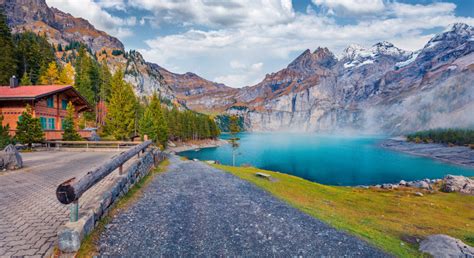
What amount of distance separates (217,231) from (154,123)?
54113mm

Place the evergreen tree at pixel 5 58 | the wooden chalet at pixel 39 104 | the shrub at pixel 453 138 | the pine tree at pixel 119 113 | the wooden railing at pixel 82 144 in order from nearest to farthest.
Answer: the wooden railing at pixel 82 144, the wooden chalet at pixel 39 104, the pine tree at pixel 119 113, the evergreen tree at pixel 5 58, the shrub at pixel 453 138

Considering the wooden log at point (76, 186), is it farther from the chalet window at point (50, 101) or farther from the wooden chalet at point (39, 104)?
the chalet window at point (50, 101)

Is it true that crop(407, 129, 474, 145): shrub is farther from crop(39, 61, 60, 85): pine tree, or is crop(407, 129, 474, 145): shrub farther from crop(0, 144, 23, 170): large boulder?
crop(39, 61, 60, 85): pine tree

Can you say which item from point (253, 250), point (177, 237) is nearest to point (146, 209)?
point (177, 237)

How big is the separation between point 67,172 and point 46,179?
5.93 feet

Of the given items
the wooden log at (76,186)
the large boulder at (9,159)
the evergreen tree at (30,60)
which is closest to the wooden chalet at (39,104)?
the large boulder at (9,159)

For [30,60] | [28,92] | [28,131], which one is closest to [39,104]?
[28,92]

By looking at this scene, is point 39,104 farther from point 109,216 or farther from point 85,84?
point 109,216

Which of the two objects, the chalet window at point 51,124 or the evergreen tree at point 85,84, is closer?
the chalet window at point 51,124

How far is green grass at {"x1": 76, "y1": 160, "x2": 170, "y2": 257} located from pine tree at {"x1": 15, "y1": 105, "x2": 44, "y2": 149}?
64.2 ft

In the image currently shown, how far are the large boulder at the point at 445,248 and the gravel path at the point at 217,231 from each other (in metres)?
2.36

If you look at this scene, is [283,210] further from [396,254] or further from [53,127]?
[53,127]

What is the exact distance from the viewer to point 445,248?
887cm

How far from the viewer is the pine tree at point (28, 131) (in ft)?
88.0
